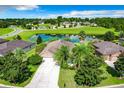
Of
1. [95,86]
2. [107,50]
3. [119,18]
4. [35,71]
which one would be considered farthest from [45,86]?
[119,18]

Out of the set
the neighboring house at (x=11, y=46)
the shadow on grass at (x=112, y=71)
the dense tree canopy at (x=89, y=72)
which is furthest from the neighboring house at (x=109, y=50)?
the neighboring house at (x=11, y=46)

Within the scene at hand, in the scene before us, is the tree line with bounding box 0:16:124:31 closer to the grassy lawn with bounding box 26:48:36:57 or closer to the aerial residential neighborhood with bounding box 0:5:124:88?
the aerial residential neighborhood with bounding box 0:5:124:88

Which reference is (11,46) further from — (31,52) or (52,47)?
(52,47)

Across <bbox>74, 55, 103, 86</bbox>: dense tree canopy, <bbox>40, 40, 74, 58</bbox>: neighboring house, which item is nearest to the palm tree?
<bbox>40, 40, 74, 58</bbox>: neighboring house

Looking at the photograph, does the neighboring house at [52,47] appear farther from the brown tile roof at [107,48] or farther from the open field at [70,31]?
the brown tile roof at [107,48]

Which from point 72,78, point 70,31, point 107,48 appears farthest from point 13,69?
point 107,48
